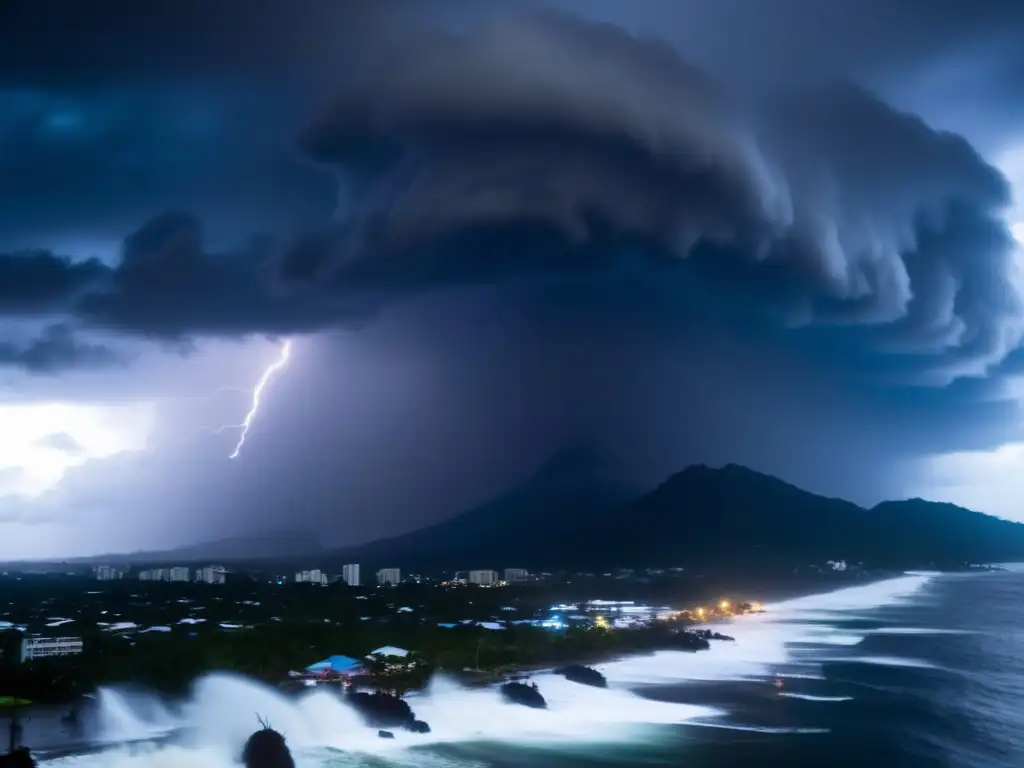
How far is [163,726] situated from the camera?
137 ft

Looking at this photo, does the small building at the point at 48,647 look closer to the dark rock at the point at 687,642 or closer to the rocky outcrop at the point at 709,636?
the dark rock at the point at 687,642

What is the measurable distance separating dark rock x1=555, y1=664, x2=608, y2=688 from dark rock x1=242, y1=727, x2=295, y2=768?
26125 mm

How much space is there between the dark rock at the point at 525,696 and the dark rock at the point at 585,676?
17.8ft

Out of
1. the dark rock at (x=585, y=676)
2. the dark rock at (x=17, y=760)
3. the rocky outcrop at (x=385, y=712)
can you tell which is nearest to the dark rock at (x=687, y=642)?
the dark rock at (x=585, y=676)

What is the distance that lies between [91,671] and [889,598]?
5602 inches

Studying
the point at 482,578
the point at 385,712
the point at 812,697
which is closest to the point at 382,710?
the point at 385,712

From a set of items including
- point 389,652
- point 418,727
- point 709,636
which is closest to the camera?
point 418,727

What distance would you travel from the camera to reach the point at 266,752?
3450 centimetres

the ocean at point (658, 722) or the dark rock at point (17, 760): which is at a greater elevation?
the dark rock at point (17, 760)

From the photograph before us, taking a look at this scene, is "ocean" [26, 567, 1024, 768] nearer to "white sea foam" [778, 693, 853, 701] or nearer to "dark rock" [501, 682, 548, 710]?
"white sea foam" [778, 693, 853, 701]

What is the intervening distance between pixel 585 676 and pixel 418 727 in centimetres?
1869

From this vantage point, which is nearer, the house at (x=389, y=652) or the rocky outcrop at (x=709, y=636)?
the house at (x=389, y=652)

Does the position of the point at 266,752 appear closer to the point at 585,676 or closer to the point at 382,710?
the point at 382,710

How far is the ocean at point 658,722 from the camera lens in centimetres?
3741
